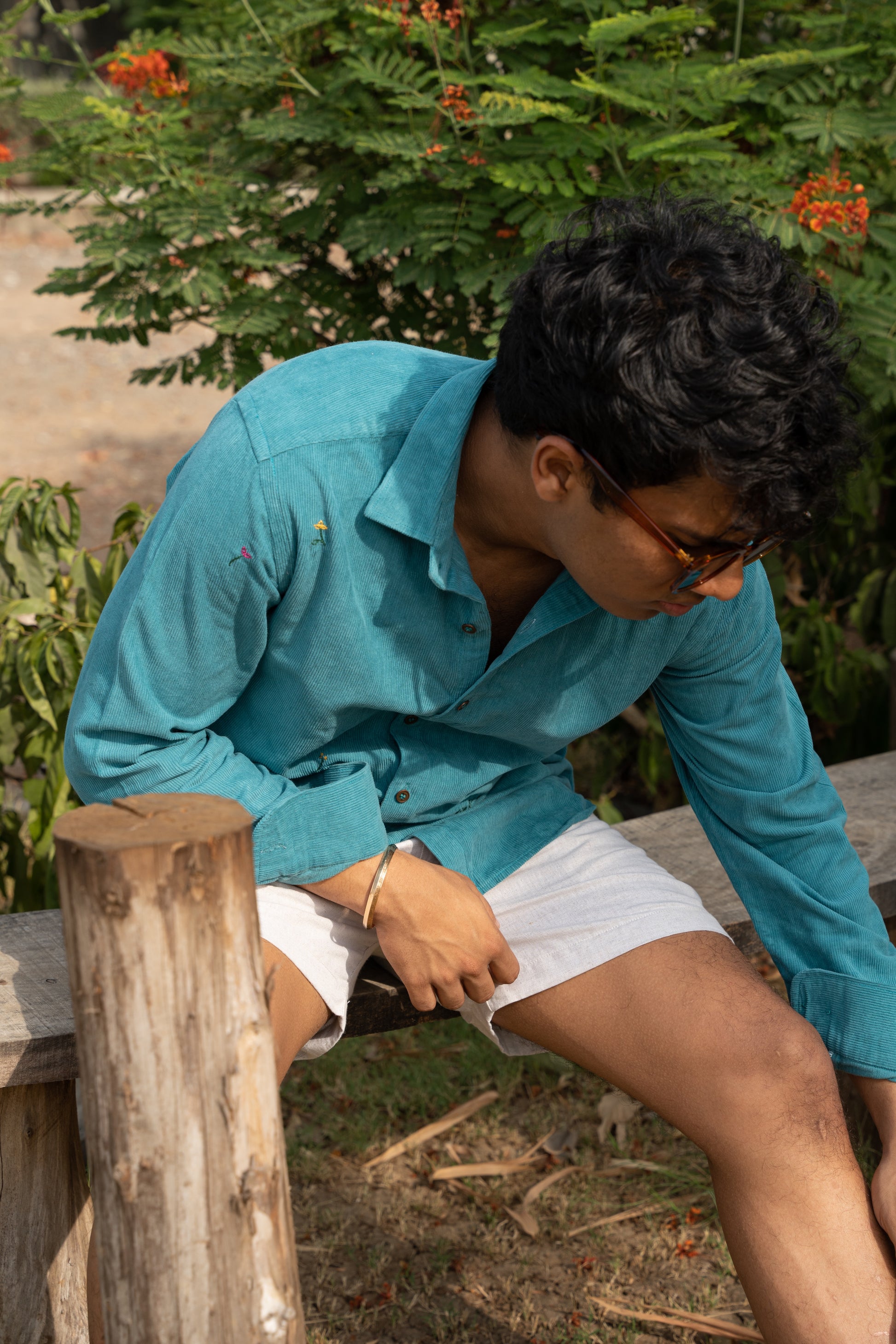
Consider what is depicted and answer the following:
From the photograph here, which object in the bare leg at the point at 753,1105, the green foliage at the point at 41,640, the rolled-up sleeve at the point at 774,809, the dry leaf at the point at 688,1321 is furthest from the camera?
the green foliage at the point at 41,640

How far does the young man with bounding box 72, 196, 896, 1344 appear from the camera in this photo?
4.75 feet

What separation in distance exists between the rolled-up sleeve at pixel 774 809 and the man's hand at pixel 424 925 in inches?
17.8

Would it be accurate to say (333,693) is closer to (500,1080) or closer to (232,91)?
(500,1080)

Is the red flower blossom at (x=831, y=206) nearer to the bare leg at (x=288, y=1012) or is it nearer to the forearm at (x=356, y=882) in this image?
the forearm at (x=356, y=882)

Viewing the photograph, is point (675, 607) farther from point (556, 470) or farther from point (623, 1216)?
point (623, 1216)

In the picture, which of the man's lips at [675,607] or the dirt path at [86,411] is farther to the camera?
the dirt path at [86,411]

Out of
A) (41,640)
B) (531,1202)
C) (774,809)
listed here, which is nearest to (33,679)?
(41,640)

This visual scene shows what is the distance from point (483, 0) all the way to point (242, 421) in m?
2.04

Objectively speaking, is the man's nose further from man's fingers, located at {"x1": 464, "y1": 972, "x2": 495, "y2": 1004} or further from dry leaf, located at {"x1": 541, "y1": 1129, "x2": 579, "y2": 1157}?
dry leaf, located at {"x1": 541, "y1": 1129, "x2": 579, "y2": 1157}

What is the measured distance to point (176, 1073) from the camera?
4.02ft

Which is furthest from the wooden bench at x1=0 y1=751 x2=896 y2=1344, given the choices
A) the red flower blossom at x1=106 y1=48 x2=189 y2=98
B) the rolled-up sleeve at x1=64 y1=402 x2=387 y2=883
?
the red flower blossom at x1=106 y1=48 x2=189 y2=98

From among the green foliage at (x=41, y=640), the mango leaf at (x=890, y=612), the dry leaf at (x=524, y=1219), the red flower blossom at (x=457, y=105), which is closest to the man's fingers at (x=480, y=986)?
the dry leaf at (x=524, y=1219)

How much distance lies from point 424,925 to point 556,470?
2.06 feet

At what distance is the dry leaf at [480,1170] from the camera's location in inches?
105
